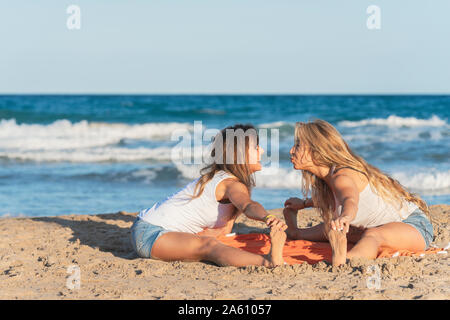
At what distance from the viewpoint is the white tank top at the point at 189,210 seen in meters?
4.19

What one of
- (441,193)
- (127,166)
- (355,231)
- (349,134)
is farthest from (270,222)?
(349,134)

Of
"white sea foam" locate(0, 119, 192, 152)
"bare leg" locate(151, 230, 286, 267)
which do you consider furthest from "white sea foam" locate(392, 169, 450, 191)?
"white sea foam" locate(0, 119, 192, 152)

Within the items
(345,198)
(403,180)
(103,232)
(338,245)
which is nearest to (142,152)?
(403,180)

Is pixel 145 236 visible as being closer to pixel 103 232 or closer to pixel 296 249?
pixel 296 249

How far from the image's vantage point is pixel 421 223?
429 cm

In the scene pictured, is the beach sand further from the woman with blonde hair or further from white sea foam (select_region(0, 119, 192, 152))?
white sea foam (select_region(0, 119, 192, 152))

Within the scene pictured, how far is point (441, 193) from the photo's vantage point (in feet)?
28.5

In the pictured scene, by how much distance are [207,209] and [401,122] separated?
17.1m

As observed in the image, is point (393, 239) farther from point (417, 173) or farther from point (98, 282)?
point (417, 173)

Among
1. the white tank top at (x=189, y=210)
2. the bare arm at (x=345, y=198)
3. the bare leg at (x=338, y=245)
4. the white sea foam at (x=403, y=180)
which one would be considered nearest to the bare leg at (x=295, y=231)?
the white tank top at (x=189, y=210)

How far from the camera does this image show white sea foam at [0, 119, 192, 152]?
52.3ft

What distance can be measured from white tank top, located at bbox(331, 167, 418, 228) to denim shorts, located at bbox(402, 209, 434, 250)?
0.20 feet

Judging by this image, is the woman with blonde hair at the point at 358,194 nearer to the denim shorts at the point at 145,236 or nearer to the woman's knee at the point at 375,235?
the woman's knee at the point at 375,235

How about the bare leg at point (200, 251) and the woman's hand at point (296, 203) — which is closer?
the bare leg at point (200, 251)
